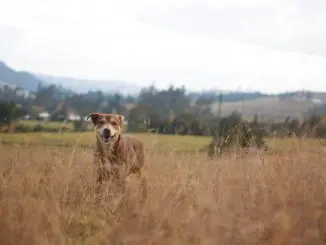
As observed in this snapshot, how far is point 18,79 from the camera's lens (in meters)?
6.88

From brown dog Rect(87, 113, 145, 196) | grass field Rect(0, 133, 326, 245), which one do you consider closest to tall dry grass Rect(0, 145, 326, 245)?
grass field Rect(0, 133, 326, 245)

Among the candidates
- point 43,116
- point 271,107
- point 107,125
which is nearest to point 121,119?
point 107,125

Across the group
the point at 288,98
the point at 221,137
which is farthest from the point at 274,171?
the point at 288,98

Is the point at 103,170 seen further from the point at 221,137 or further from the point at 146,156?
the point at 221,137

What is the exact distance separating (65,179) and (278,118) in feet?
14.9

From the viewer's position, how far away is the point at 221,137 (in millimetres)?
7414

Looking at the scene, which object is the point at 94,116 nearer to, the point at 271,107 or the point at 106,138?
the point at 106,138

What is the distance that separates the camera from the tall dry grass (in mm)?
4250

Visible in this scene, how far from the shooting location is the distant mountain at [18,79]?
667 centimetres

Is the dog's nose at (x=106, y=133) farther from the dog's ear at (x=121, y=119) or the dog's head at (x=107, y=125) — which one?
the dog's ear at (x=121, y=119)

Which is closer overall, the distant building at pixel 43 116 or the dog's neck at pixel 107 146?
the distant building at pixel 43 116

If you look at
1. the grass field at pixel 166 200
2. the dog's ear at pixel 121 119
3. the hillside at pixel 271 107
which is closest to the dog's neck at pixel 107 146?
the dog's ear at pixel 121 119

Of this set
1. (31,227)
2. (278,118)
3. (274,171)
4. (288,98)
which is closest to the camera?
(31,227)

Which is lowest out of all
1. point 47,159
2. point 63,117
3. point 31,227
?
point 31,227
